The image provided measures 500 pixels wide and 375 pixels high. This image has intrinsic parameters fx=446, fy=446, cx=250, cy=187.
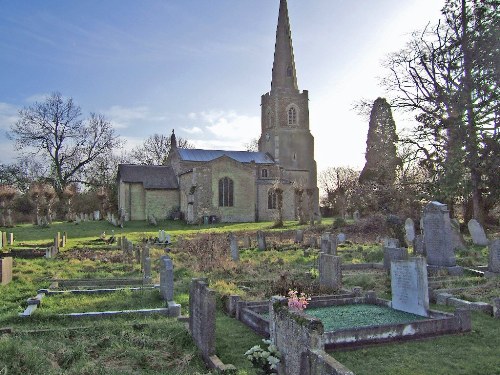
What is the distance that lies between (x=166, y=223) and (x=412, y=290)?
101 ft

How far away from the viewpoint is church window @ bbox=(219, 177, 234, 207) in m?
40.5

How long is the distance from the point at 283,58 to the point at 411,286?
1687 inches

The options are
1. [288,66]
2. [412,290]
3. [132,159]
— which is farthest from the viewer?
[132,159]

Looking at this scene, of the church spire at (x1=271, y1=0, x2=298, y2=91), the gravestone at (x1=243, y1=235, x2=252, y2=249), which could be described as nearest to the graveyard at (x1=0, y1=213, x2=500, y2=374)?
the gravestone at (x1=243, y1=235, x2=252, y2=249)

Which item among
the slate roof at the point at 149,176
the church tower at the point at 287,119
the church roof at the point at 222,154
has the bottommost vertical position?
the slate roof at the point at 149,176

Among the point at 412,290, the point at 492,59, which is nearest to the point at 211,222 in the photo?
the point at 492,59

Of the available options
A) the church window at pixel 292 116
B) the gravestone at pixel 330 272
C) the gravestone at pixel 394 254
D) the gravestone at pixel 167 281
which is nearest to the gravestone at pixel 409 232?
the gravestone at pixel 394 254

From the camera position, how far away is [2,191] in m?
34.7

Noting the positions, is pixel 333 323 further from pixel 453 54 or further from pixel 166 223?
pixel 166 223

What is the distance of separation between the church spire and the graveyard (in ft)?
120

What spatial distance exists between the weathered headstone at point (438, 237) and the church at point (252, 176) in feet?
66.8

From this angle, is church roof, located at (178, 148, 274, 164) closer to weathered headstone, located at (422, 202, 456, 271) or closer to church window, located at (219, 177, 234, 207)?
church window, located at (219, 177, 234, 207)

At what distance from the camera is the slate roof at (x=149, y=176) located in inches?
1608

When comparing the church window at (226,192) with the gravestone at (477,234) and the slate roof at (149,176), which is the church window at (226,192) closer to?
the slate roof at (149,176)
